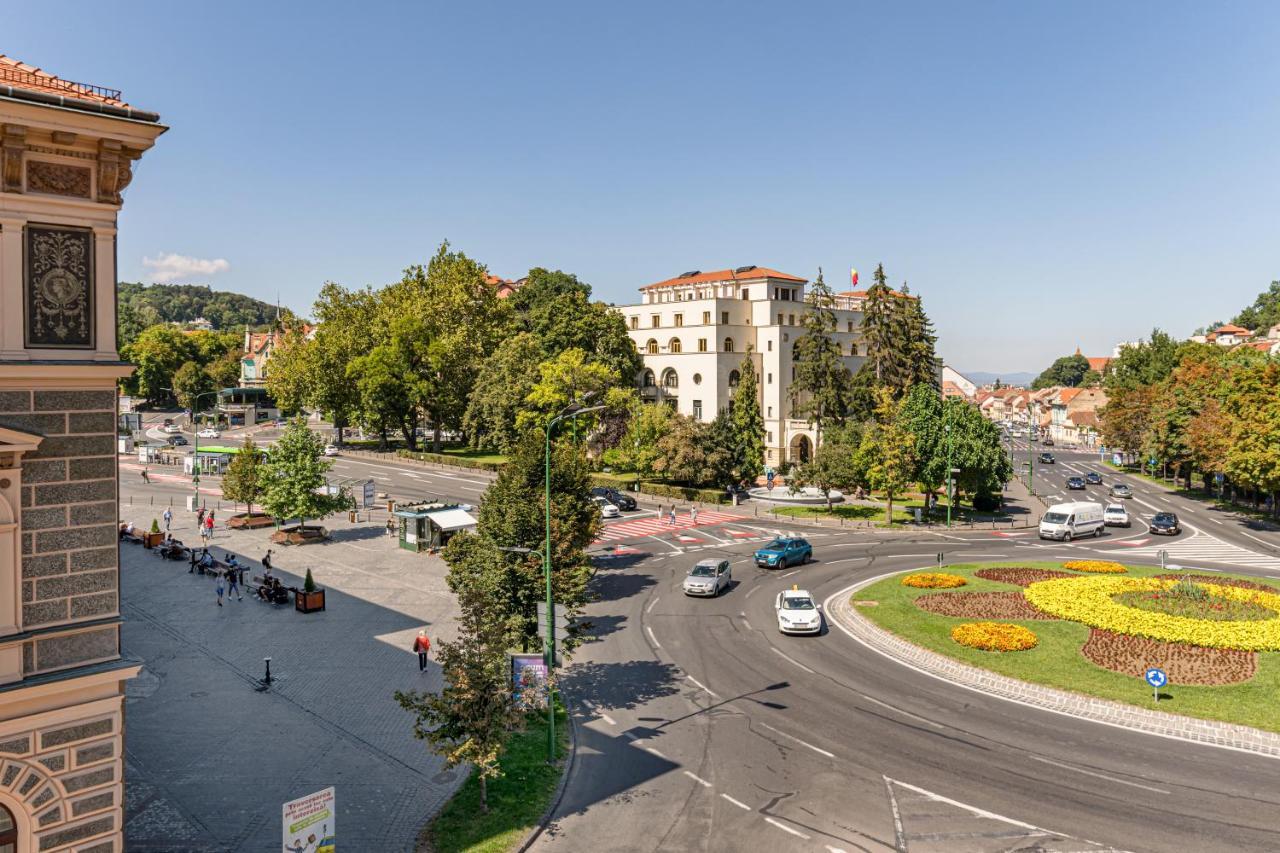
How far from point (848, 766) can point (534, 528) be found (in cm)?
1116

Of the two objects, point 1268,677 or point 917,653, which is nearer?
point 1268,677

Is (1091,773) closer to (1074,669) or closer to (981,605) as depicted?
(1074,669)

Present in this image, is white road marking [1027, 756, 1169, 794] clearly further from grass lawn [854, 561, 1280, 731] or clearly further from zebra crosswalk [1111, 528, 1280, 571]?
zebra crosswalk [1111, 528, 1280, 571]

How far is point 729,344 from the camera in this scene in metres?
83.8

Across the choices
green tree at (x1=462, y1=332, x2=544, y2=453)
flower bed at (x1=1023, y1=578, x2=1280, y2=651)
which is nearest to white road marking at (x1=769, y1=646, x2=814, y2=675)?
flower bed at (x1=1023, y1=578, x2=1280, y2=651)

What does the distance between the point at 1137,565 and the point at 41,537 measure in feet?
152

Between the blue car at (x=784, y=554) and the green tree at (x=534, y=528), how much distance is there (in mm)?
15088

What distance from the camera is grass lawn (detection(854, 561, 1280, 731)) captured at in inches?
869

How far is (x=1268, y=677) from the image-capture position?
78.2ft

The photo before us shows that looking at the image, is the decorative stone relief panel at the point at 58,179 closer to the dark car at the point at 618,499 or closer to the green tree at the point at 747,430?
the dark car at the point at 618,499

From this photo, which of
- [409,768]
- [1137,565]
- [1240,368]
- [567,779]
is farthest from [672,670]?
[1240,368]

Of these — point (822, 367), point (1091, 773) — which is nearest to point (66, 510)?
point (1091, 773)

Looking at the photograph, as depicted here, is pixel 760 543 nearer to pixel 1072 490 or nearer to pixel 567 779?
pixel 567 779

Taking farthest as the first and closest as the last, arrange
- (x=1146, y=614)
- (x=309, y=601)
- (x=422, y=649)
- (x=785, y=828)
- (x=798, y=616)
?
(x=309, y=601)
(x=798, y=616)
(x=1146, y=614)
(x=422, y=649)
(x=785, y=828)
